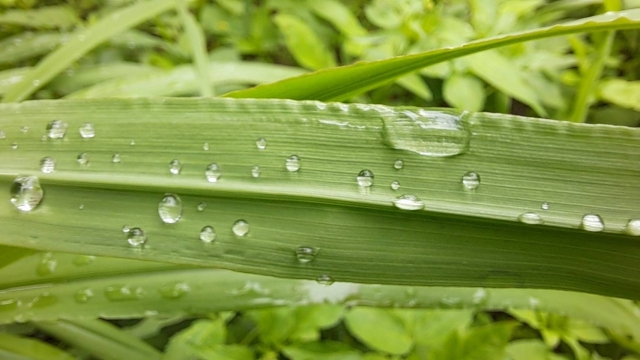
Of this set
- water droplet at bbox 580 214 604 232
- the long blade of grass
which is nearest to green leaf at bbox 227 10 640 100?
the long blade of grass

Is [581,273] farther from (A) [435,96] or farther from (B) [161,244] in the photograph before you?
(A) [435,96]

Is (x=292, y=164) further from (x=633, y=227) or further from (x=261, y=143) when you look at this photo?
(x=633, y=227)

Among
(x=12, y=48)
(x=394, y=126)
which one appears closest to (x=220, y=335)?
(x=394, y=126)

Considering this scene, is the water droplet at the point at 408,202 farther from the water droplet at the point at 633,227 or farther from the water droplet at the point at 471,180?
the water droplet at the point at 633,227

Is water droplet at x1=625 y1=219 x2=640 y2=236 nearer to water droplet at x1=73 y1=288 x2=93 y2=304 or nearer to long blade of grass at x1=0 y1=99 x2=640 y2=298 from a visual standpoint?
long blade of grass at x1=0 y1=99 x2=640 y2=298

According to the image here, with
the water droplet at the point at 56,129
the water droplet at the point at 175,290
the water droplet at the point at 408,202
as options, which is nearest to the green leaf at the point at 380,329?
the water droplet at the point at 175,290
